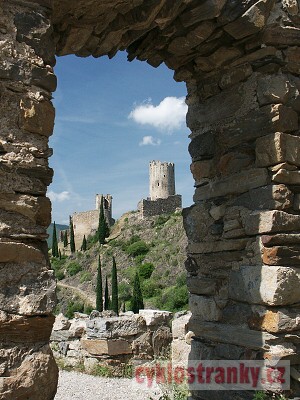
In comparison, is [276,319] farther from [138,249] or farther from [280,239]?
[138,249]

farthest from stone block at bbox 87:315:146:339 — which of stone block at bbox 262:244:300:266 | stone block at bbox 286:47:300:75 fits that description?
stone block at bbox 286:47:300:75

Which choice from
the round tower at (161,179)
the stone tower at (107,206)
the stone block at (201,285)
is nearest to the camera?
the stone block at (201,285)

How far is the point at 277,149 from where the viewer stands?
11.8ft

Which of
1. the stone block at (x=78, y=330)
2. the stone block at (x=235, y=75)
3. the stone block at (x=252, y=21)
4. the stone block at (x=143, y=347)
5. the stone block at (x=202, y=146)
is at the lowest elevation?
the stone block at (x=143, y=347)

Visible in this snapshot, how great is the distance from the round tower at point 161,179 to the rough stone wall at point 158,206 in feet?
15.7

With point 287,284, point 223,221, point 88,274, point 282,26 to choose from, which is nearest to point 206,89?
point 282,26

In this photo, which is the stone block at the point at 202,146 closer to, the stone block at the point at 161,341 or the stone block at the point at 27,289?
the stone block at the point at 27,289

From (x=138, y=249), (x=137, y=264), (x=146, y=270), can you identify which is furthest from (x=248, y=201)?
(x=138, y=249)

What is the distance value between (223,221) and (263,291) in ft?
2.56

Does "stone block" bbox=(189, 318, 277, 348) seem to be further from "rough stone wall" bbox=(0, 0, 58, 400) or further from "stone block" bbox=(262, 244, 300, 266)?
"rough stone wall" bbox=(0, 0, 58, 400)

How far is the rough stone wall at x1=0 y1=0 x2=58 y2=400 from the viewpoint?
83.5 inches

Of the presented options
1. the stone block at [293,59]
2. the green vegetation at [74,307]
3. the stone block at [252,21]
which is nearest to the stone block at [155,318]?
the stone block at [293,59]

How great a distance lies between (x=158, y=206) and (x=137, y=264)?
11090 mm

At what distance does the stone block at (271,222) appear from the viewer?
11.5ft
